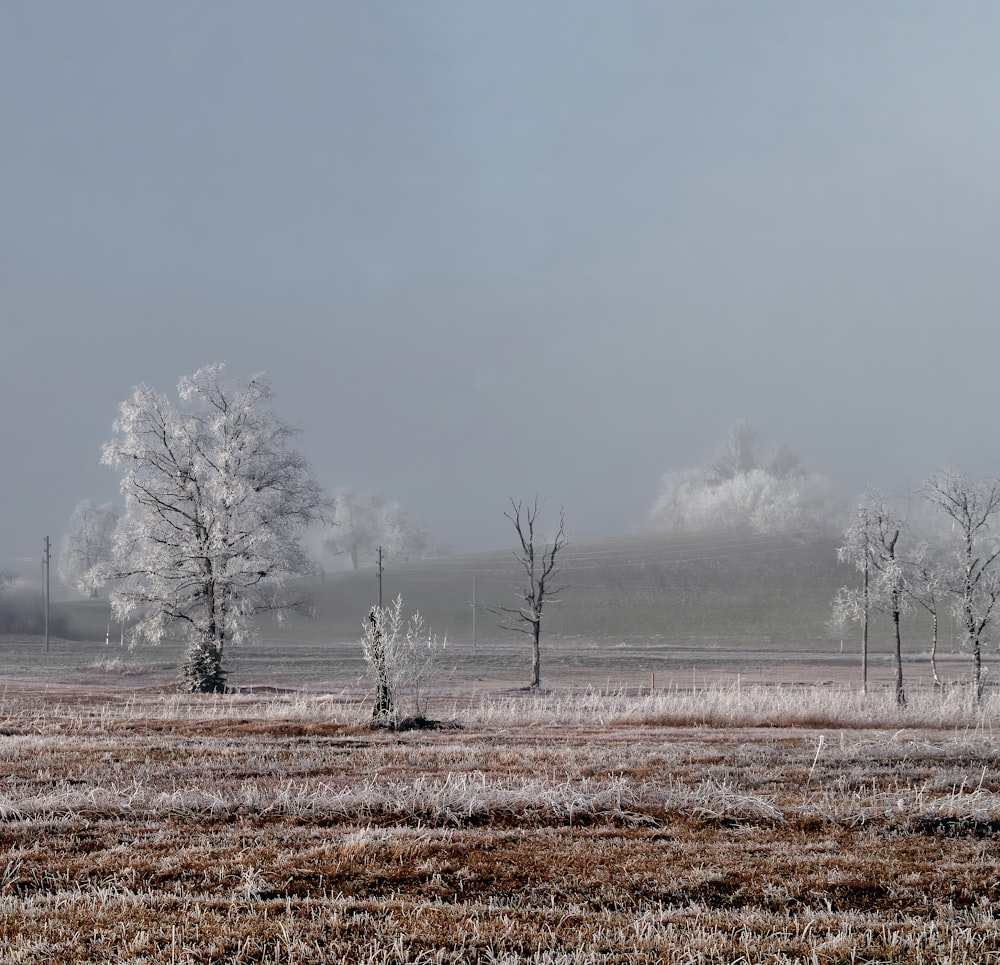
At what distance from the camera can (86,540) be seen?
12975 cm

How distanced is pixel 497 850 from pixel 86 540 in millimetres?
132609

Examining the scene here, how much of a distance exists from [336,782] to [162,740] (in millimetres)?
7095

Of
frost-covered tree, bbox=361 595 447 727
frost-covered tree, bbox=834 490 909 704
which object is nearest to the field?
frost-covered tree, bbox=361 595 447 727

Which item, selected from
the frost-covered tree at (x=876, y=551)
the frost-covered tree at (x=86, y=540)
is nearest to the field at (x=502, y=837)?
the frost-covered tree at (x=876, y=551)

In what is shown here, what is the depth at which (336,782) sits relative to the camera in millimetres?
13414

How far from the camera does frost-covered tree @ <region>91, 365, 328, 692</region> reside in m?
38.4

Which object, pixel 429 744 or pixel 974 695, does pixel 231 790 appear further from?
pixel 974 695

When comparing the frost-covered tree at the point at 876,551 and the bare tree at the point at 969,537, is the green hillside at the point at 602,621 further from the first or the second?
the bare tree at the point at 969,537

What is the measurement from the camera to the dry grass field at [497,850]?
20.4 feet

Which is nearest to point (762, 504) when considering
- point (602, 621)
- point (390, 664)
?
point (602, 621)

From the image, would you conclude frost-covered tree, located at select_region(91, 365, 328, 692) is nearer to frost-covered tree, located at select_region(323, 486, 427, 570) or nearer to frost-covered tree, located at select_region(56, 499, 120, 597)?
frost-covered tree, located at select_region(56, 499, 120, 597)

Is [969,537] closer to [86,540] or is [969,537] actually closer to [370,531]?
[86,540]

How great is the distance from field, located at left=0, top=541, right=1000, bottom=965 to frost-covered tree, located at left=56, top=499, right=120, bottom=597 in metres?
111

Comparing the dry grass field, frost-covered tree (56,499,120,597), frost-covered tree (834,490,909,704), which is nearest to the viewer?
the dry grass field
